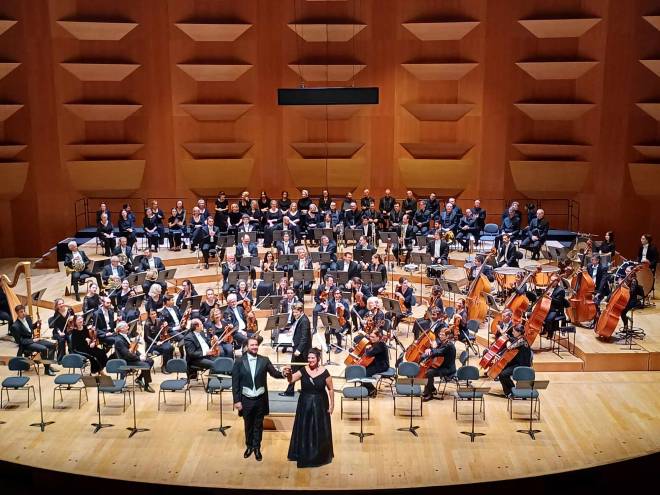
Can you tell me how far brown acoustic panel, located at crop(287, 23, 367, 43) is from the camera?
1709cm

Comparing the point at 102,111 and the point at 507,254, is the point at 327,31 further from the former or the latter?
the point at 507,254

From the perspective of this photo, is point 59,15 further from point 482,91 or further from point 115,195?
point 482,91

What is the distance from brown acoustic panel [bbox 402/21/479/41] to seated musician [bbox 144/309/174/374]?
9.22 m

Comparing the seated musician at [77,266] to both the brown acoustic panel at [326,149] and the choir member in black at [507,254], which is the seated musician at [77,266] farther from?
the choir member in black at [507,254]

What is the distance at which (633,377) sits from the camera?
425 inches

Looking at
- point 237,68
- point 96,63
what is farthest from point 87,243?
point 237,68

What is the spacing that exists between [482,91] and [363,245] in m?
5.65

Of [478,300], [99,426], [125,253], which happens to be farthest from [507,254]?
[99,426]

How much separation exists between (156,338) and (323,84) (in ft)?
28.4

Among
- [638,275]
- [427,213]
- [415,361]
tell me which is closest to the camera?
[415,361]

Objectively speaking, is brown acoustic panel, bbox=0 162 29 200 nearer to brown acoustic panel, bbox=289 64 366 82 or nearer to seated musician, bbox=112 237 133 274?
seated musician, bbox=112 237 133 274

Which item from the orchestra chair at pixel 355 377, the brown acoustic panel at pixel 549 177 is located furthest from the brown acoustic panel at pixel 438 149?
the orchestra chair at pixel 355 377

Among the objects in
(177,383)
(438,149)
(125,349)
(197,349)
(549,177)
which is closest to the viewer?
(177,383)

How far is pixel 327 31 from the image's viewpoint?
56.2 ft
